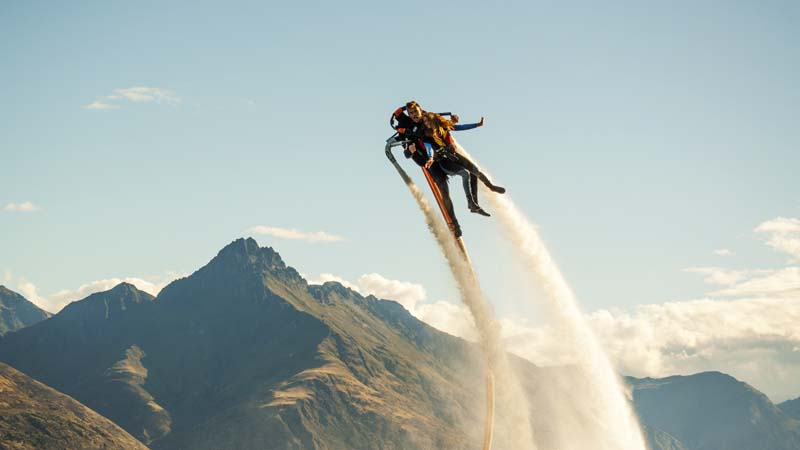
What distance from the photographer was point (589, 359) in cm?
6222

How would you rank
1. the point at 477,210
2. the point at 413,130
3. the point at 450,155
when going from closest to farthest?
the point at 413,130 → the point at 450,155 → the point at 477,210

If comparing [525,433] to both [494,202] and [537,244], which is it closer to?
Answer: [537,244]

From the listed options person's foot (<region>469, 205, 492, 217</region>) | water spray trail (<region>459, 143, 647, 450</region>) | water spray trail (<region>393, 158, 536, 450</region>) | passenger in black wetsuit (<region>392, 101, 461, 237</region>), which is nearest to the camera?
passenger in black wetsuit (<region>392, 101, 461, 237</region>)

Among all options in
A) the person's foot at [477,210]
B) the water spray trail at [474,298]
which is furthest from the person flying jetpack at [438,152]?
the water spray trail at [474,298]

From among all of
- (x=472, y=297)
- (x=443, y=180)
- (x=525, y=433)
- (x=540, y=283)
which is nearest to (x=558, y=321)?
(x=540, y=283)

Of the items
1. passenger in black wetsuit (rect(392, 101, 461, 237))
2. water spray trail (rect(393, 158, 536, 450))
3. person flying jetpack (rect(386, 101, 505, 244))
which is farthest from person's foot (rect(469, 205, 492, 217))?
passenger in black wetsuit (rect(392, 101, 461, 237))

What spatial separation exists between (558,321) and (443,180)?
23403mm

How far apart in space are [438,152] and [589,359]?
31646 millimetres

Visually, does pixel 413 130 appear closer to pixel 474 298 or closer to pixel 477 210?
pixel 477 210

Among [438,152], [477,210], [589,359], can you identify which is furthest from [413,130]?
[589,359]

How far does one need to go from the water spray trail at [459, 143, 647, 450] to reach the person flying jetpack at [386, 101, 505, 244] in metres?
9.85

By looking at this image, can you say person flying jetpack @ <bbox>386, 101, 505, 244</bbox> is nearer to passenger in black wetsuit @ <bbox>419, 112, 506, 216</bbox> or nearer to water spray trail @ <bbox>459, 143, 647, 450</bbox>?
passenger in black wetsuit @ <bbox>419, 112, 506, 216</bbox>

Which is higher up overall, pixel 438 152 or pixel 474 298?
pixel 438 152

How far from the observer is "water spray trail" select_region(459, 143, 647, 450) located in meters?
52.1
